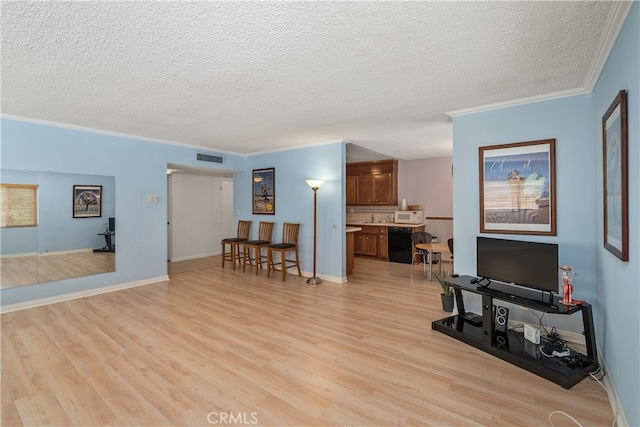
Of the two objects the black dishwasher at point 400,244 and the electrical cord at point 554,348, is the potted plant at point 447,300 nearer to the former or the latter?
the electrical cord at point 554,348

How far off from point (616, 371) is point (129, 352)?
12.5ft

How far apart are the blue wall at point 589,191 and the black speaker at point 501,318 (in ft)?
1.46

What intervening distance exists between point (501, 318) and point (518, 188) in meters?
1.38

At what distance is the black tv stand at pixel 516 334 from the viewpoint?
2.43 m

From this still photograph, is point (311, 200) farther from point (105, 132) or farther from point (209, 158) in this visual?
point (105, 132)

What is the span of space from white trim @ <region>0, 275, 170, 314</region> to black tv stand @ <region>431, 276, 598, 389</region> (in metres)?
4.62

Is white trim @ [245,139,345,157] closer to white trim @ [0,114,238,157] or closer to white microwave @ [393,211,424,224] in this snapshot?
white trim @ [0,114,238,157]

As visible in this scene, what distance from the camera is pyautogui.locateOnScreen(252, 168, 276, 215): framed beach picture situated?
6406mm

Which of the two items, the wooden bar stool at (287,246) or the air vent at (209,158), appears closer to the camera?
the wooden bar stool at (287,246)

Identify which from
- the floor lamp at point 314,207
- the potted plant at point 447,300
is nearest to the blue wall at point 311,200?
the floor lamp at point 314,207

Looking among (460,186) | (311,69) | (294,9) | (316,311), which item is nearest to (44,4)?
(294,9)

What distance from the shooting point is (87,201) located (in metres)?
4.62

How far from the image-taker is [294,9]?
178cm

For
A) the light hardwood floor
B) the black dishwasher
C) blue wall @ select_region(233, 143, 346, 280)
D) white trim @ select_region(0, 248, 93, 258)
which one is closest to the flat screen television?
the light hardwood floor
